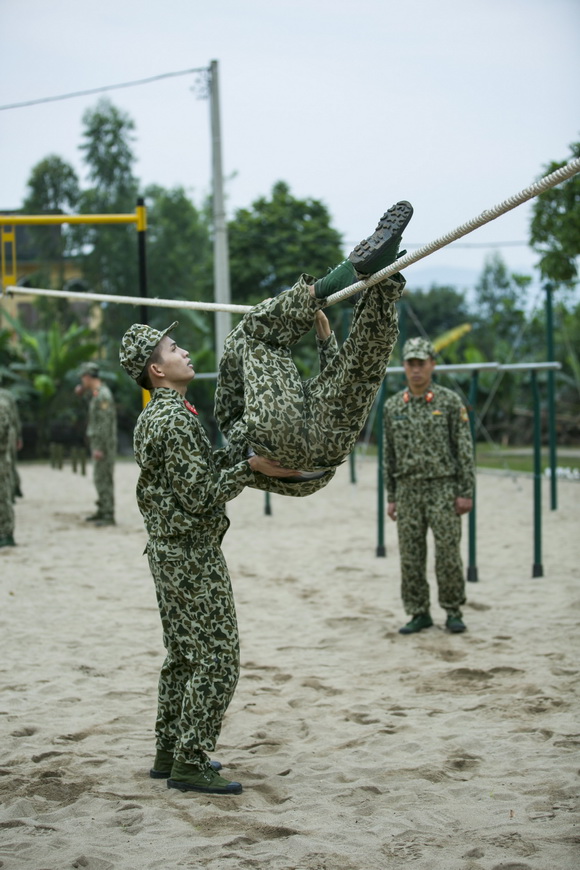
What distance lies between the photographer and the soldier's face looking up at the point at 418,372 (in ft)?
21.1

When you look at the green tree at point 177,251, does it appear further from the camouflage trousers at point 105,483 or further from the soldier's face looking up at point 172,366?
the soldier's face looking up at point 172,366

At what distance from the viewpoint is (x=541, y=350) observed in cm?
2511

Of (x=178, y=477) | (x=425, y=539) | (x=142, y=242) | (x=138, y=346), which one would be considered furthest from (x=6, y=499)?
(x=178, y=477)

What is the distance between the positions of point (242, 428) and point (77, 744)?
1.86 meters

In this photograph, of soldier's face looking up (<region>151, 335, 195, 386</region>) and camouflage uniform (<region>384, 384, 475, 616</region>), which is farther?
camouflage uniform (<region>384, 384, 475, 616</region>)

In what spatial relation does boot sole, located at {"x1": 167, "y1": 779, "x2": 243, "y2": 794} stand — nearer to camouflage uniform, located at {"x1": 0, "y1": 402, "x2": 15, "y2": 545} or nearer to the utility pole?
camouflage uniform, located at {"x1": 0, "y1": 402, "x2": 15, "y2": 545}

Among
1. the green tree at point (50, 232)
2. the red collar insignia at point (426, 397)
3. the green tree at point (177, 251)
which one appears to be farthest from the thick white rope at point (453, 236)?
the green tree at point (50, 232)

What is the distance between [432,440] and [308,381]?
9.71 feet

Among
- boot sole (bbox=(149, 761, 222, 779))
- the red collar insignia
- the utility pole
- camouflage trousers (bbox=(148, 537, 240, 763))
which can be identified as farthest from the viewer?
the utility pole

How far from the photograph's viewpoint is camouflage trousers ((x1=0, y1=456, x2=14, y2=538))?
9.57 meters

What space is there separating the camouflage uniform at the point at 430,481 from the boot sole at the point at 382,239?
318 cm

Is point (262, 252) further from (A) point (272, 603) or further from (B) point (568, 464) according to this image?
(A) point (272, 603)

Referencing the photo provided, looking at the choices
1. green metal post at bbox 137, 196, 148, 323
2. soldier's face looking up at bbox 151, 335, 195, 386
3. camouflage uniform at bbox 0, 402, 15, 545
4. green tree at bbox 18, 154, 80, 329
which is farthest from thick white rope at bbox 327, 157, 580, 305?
green tree at bbox 18, 154, 80, 329

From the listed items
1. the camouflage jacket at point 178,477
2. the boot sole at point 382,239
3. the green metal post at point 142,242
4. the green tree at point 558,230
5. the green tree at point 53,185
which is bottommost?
the camouflage jacket at point 178,477
